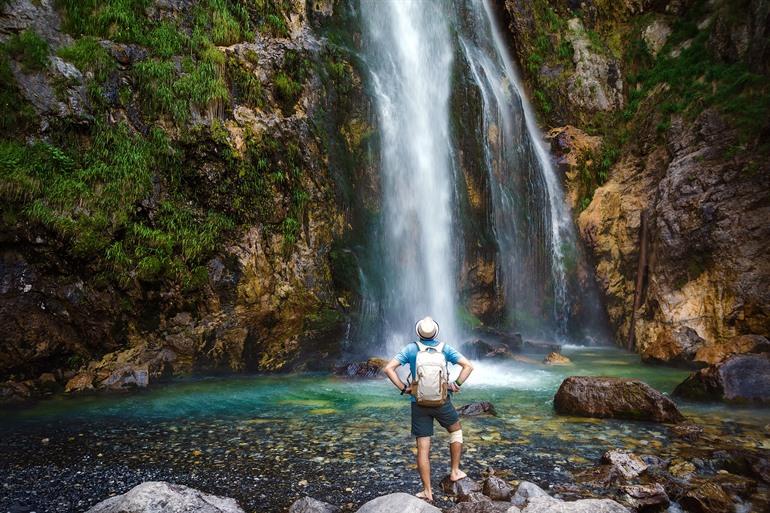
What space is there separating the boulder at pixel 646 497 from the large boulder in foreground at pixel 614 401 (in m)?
2.89

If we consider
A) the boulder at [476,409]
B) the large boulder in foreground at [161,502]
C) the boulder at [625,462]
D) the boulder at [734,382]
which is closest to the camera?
the large boulder in foreground at [161,502]

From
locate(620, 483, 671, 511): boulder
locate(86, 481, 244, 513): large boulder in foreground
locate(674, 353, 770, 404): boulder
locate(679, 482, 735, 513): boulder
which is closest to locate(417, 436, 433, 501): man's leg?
locate(86, 481, 244, 513): large boulder in foreground

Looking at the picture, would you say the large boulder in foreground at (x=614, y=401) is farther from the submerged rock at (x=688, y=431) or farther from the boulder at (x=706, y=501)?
the boulder at (x=706, y=501)

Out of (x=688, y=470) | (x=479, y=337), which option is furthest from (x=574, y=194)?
(x=688, y=470)

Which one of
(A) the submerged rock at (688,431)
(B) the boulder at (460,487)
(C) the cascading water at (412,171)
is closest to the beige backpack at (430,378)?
(B) the boulder at (460,487)

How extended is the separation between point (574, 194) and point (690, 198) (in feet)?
22.4

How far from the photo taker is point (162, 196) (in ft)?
39.0

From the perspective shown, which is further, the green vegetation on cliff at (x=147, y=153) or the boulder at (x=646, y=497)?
the green vegetation on cliff at (x=147, y=153)

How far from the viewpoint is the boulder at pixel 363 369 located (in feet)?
39.5

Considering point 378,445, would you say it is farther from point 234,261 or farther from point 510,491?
point 234,261

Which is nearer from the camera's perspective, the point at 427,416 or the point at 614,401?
the point at 427,416

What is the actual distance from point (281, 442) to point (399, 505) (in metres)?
3.18

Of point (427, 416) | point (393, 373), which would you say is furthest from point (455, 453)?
point (393, 373)

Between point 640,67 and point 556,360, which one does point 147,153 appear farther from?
point 640,67
